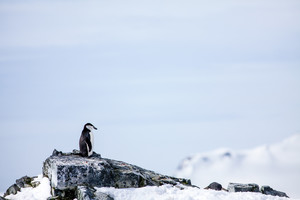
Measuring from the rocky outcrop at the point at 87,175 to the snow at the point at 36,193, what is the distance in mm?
327

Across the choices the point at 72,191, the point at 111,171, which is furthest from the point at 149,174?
the point at 72,191

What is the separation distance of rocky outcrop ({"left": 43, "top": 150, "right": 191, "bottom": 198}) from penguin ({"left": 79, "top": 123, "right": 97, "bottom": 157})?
1.38ft

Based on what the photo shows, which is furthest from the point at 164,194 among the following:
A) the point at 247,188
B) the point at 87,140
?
the point at 247,188

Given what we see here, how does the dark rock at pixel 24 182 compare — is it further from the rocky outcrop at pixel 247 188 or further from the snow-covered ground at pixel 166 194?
the rocky outcrop at pixel 247 188

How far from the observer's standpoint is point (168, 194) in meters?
23.2

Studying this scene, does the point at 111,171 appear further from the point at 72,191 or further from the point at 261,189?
the point at 261,189

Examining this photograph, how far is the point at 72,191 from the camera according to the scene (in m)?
23.8

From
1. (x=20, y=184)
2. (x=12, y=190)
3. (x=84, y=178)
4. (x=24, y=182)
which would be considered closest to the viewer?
(x=84, y=178)

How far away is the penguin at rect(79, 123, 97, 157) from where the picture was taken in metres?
27.1

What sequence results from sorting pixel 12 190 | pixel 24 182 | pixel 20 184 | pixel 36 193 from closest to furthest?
pixel 36 193 < pixel 12 190 < pixel 20 184 < pixel 24 182

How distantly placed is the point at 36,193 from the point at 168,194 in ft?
21.1

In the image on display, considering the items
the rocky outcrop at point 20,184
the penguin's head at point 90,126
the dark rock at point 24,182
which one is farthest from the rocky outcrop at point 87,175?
the penguin's head at point 90,126

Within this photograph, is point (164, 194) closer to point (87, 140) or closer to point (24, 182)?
point (87, 140)

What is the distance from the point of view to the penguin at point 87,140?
27.1m
